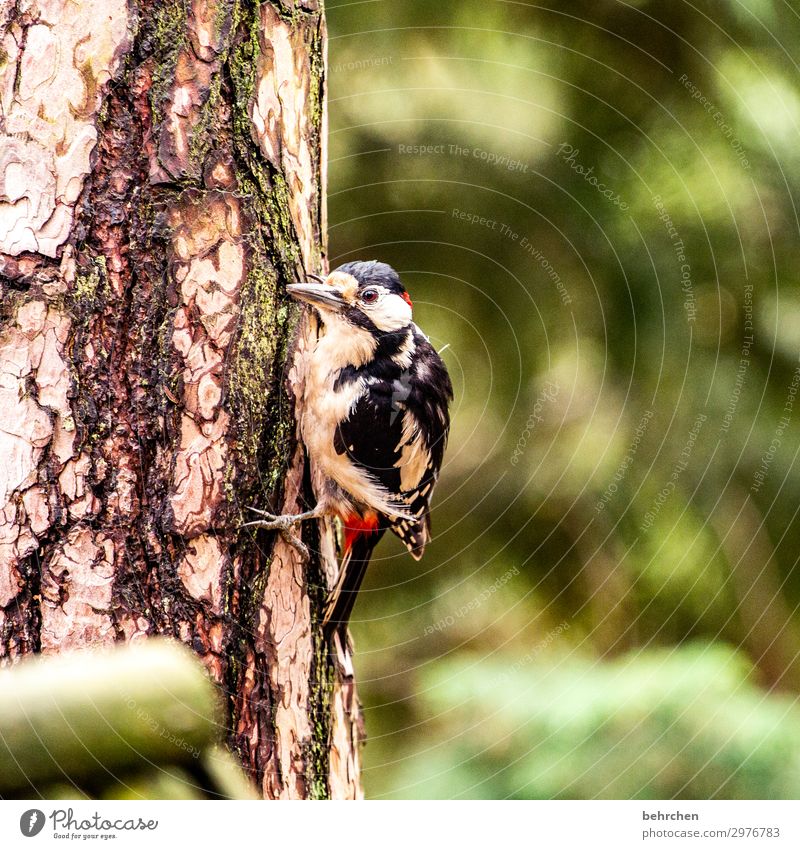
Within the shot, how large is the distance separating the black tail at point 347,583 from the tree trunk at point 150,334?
0.38 ft

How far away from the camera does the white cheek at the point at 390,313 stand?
1690 mm

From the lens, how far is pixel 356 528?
5.74ft

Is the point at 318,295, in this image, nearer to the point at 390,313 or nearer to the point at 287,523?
the point at 390,313

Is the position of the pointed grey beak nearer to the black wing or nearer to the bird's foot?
the black wing

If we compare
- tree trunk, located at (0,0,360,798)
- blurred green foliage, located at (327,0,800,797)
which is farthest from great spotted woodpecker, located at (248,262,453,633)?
blurred green foliage, located at (327,0,800,797)

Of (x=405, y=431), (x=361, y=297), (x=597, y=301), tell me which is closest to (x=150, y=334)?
(x=361, y=297)

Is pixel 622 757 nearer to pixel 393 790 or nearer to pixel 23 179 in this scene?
pixel 393 790

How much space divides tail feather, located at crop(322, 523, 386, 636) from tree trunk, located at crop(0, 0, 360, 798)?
0.12m

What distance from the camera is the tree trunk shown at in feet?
4.39

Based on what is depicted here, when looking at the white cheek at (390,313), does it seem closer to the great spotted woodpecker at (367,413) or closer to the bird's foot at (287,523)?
the great spotted woodpecker at (367,413)

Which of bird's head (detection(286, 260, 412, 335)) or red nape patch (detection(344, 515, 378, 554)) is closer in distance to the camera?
bird's head (detection(286, 260, 412, 335))

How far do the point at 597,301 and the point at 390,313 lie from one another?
2.54 feet

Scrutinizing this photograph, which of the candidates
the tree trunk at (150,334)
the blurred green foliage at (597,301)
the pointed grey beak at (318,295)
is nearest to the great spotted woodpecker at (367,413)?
the pointed grey beak at (318,295)

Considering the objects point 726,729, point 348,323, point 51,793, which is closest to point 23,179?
point 348,323
